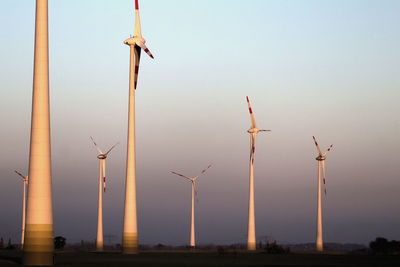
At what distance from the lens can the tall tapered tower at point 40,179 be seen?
6294 cm

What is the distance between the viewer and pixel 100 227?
133m

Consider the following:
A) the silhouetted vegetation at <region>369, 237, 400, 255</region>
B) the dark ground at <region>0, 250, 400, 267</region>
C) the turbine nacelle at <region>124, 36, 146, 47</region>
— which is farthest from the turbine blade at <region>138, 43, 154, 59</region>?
the silhouetted vegetation at <region>369, 237, 400, 255</region>

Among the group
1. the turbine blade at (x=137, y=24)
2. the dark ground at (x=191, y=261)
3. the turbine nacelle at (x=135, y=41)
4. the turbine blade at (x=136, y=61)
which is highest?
the turbine blade at (x=137, y=24)

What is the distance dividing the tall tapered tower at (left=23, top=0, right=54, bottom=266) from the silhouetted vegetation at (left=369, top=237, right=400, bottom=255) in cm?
8003

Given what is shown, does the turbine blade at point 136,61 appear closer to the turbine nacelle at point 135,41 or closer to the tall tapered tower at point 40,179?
the turbine nacelle at point 135,41

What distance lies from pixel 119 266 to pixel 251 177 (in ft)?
234

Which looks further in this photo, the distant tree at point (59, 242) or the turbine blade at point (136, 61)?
the distant tree at point (59, 242)

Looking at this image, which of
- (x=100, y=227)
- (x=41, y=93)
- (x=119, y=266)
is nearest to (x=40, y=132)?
(x=41, y=93)

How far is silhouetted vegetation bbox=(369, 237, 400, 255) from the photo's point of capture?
13162cm

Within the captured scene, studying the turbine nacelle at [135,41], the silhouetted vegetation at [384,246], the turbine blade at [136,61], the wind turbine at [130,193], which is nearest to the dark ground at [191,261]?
the wind turbine at [130,193]

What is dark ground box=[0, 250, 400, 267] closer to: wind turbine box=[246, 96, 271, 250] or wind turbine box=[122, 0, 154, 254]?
wind turbine box=[122, 0, 154, 254]

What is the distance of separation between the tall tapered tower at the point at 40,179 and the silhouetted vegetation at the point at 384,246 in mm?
80025

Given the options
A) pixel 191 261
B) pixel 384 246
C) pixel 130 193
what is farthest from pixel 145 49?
pixel 384 246

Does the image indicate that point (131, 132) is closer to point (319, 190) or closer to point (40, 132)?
point (40, 132)
